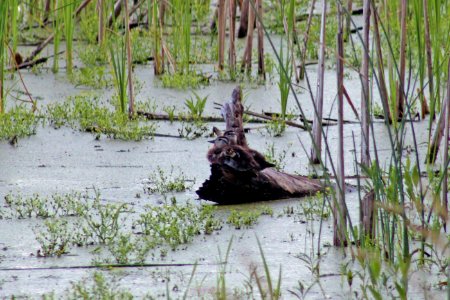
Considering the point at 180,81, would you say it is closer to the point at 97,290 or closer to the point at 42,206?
the point at 42,206

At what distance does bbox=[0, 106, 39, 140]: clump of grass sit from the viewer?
460cm

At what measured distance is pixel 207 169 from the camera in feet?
14.1

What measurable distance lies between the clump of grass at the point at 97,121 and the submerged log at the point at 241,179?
35.4 inches

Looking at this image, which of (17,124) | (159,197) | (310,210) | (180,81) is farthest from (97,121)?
(310,210)

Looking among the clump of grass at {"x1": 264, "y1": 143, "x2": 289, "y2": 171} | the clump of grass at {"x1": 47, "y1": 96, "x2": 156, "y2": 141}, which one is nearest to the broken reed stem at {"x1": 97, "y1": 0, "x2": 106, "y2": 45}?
the clump of grass at {"x1": 47, "y1": 96, "x2": 156, "y2": 141}

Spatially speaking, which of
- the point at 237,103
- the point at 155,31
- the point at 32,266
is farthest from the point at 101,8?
the point at 32,266

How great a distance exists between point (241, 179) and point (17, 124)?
139 centimetres

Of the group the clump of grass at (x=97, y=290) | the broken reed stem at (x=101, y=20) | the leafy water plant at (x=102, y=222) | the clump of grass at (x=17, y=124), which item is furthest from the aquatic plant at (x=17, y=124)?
the clump of grass at (x=97, y=290)

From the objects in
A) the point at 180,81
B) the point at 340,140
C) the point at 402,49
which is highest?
the point at 402,49

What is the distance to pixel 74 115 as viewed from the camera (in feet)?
16.2

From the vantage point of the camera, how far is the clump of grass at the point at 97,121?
4.72m

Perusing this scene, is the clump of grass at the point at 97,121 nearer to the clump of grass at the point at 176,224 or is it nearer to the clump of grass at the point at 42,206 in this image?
the clump of grass at the point at 42,206

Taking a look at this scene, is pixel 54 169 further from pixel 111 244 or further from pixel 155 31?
pixel 155 31

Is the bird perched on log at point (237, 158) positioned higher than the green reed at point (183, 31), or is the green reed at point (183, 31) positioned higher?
the green reed at point (183, 31)
